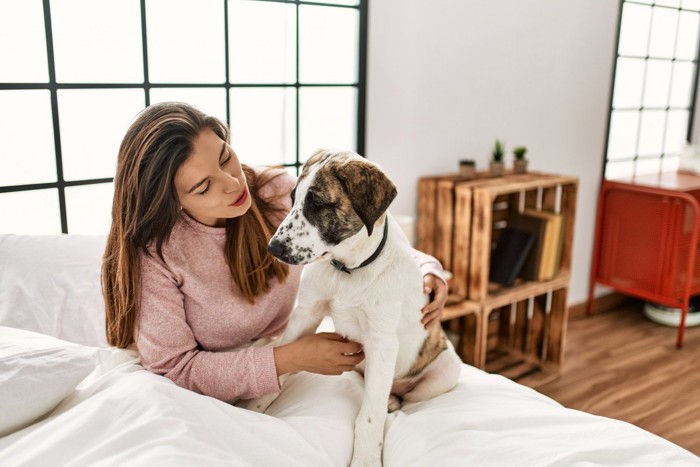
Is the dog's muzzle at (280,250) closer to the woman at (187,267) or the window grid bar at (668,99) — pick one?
the woman at (187,267)

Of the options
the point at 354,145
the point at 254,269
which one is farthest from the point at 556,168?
the point at 254,269

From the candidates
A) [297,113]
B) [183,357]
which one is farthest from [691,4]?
[183,357]

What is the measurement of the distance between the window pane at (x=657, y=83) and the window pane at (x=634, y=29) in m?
0.16

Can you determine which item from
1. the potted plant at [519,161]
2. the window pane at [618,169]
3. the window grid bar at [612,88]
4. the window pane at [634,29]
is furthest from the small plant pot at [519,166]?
the window pane at [634,29]

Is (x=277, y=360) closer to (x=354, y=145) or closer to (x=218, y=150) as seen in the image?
(x=218, y=150)

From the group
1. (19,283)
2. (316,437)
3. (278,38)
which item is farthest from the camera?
(278,38)

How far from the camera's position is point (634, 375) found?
301 centimetres

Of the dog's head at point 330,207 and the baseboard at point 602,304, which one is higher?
the dog's head at point 330,207

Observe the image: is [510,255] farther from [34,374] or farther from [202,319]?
[34,374]

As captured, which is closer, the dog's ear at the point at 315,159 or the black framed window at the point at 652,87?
the dog's ear at the point at 315,159

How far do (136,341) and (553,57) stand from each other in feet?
8.68

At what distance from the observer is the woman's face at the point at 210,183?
138 cm

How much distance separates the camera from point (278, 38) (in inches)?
93.9

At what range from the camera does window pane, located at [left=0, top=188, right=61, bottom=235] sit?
1.88 meters
